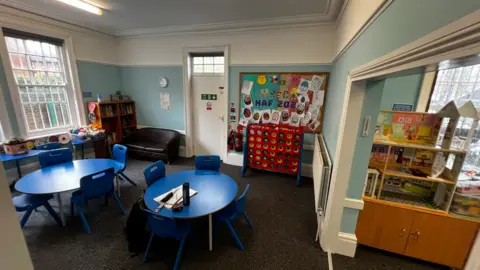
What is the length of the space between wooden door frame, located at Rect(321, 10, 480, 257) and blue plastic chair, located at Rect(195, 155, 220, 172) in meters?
1.51

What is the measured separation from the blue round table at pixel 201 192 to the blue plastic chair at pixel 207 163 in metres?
0.15

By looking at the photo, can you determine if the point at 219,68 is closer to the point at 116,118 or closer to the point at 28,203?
the point at 116,118

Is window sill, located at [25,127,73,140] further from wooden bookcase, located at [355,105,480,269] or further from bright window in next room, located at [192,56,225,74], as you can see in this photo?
wooden bookcase, located at [355,105,480,269]

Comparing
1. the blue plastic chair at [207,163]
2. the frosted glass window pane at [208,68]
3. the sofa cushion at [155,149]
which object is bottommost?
the sofa cushion at [155,149]

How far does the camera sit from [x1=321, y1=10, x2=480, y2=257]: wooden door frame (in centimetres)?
55

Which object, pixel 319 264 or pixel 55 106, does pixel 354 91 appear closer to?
pixel 319 264

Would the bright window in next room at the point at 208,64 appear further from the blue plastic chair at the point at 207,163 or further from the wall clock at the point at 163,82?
the blue plastic chair at the point at 207,163

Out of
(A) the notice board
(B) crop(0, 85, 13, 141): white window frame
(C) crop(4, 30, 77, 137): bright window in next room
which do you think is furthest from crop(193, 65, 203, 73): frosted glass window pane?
(B) crop(0, 85, 13, 141): white window frame

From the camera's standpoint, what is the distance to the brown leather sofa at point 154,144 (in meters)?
4.38

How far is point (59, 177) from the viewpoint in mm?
2432

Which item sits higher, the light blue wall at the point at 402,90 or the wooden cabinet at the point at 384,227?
the light blue wall at the point at 402,90

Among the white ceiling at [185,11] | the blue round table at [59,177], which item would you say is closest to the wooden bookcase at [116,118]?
the white ceiling at [185,11]

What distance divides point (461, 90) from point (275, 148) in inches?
99.0

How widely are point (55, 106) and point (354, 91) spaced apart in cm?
523
